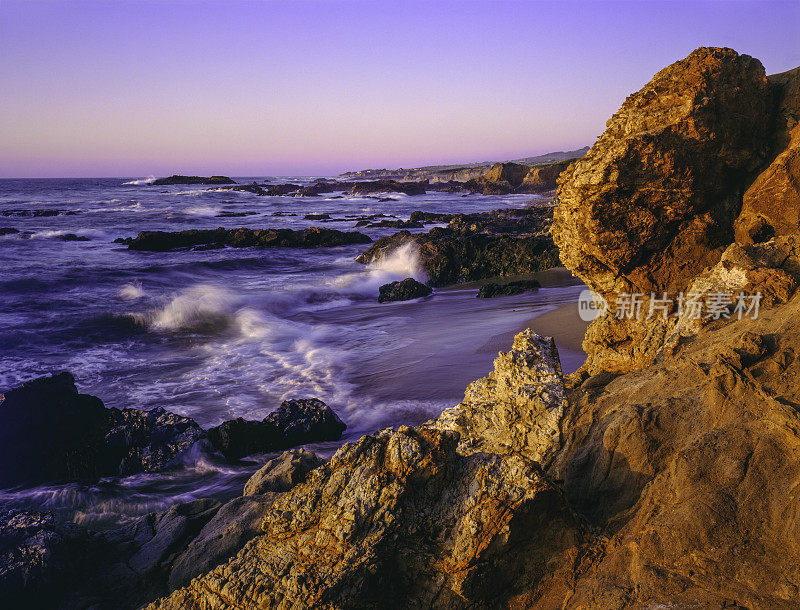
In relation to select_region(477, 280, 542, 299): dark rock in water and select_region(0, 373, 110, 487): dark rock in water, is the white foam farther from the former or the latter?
select_region(477, 280, 542, 299): dark rock in water

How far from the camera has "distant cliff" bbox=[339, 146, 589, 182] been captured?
4437 inches

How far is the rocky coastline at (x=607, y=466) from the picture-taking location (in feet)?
6.92

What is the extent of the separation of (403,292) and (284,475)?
396 inches

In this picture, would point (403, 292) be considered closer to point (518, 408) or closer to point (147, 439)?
point (147, 439)

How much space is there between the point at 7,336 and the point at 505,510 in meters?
13.1

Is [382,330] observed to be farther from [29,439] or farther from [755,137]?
[755,137]

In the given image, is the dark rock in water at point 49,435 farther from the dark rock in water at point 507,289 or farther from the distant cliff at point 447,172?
the distant cliff at point 447,172

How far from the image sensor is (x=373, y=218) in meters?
35.2

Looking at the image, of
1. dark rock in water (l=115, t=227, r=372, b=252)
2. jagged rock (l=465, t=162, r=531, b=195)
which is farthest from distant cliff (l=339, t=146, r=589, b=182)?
dark rock in water (l=115, t=227, r=372, b=252)

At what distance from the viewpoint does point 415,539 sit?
229 centimetres

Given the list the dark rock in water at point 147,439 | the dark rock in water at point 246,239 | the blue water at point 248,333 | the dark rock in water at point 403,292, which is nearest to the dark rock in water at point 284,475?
the dark rock in water at point 147,439

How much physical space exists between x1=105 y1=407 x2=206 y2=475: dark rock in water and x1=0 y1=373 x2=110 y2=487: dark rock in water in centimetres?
16

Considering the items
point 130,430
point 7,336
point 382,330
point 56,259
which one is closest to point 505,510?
point 130,430

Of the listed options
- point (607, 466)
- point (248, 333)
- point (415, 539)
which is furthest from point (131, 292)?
point (607, 466)
